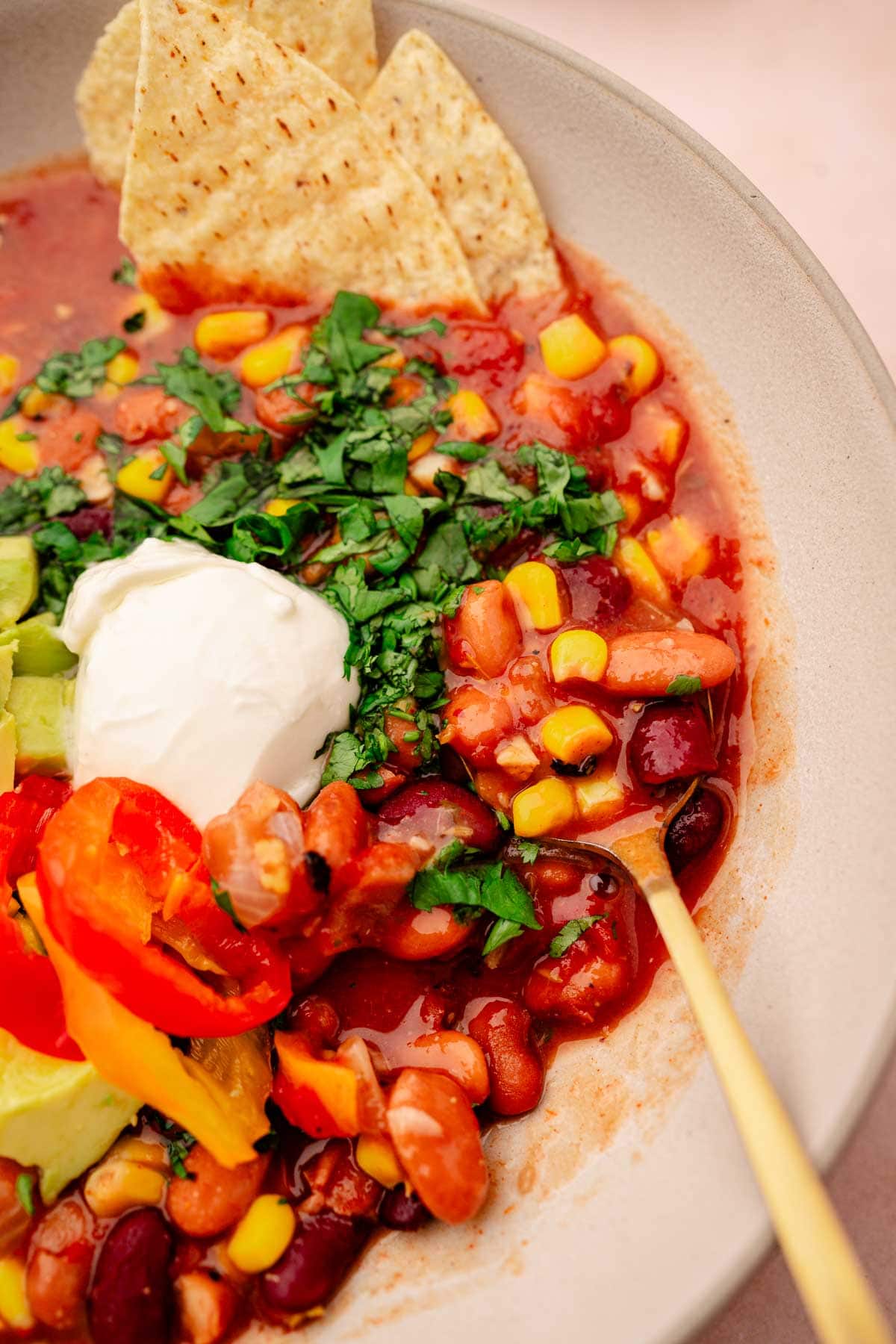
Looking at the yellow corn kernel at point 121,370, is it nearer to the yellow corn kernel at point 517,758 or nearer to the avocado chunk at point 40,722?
the avocado chunk at point 40,722

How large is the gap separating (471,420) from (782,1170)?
80.8 inches

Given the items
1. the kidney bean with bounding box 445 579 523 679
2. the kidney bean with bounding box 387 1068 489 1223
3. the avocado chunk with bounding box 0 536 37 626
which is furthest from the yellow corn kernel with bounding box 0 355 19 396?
the kidney bean with bounding box 387 1068 489 1223

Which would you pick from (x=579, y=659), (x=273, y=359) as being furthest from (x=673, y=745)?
(x=273, y=359)

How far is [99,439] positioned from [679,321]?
1791 millimetres

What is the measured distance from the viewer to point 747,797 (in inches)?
110

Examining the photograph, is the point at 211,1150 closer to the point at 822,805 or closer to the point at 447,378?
the point at 822,805

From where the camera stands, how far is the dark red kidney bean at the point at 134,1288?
7.96 ft

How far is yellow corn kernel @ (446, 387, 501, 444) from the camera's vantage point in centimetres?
301

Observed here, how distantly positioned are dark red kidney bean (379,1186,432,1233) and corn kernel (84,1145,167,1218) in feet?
1.90

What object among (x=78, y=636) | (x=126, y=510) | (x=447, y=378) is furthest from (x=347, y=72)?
(x=78, y=636)

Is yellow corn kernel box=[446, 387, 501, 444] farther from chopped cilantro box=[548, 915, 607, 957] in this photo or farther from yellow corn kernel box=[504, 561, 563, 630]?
A: chopped cilantro box=[548, 915, 607, 957]

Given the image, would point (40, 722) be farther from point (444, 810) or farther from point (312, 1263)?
point (312, 1263)

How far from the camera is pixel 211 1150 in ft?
8.20

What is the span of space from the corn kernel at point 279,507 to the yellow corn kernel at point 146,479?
0.33m
